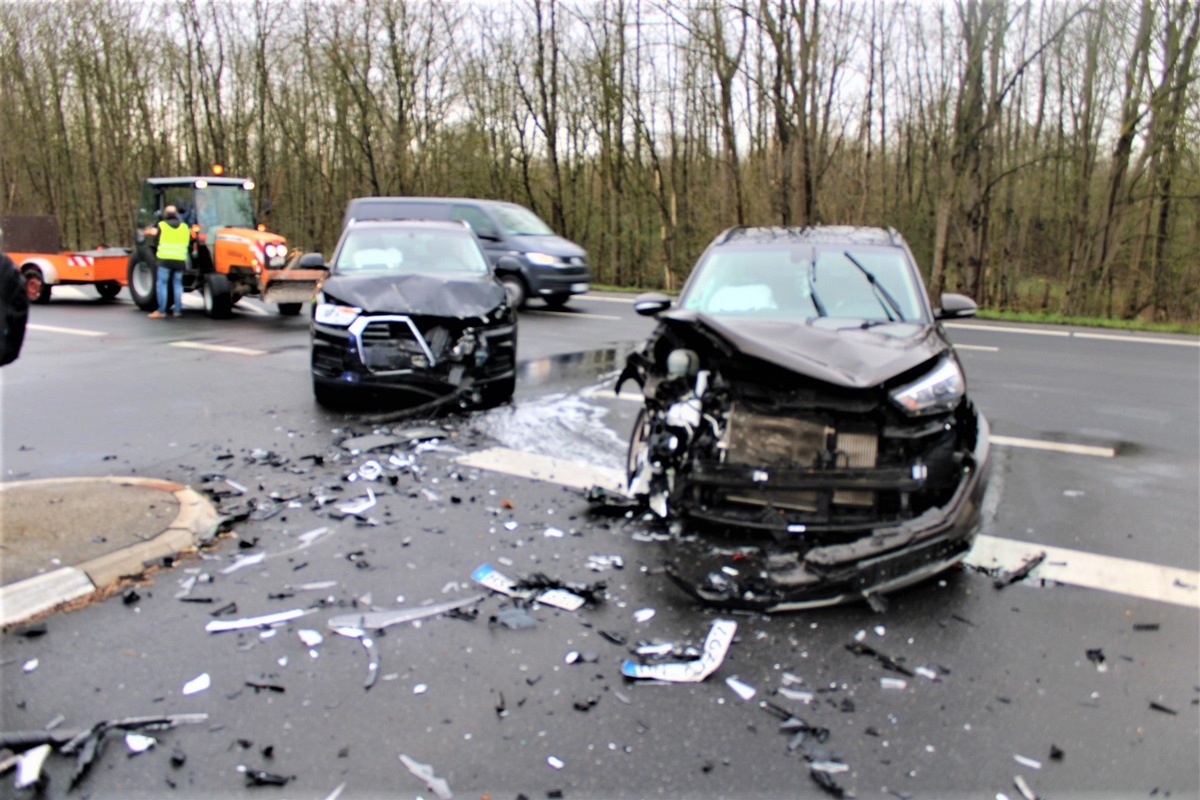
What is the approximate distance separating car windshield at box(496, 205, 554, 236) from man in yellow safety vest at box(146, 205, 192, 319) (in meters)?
5.91

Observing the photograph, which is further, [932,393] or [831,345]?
[831,345]

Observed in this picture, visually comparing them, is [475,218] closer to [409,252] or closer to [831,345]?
[409,252]

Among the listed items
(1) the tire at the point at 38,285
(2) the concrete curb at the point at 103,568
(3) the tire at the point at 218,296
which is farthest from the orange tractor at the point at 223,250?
(2) the concrete curb at the point at 103,568

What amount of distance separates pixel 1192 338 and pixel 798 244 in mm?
12444

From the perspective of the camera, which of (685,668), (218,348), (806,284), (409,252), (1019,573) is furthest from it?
(218,348)

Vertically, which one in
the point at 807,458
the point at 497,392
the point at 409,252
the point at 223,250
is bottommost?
the point at 497,392

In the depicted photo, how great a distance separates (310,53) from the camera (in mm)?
31531

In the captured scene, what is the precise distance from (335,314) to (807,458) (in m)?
5.29

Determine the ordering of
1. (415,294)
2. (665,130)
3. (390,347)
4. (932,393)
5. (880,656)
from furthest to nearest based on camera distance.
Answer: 1. (665,130)
2. (415,294)
3. (390,347)
4. (932,393)
5. (880,656)

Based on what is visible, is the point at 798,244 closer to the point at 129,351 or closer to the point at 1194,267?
the point at 129,351

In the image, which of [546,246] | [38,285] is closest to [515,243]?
[546,246]

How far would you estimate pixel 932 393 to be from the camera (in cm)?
439

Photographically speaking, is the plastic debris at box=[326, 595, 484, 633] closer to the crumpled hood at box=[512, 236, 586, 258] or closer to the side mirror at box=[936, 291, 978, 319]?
the side mirror at box=[936, 291, 978, 319]

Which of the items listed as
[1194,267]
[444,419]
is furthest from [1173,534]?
[1194,267]
